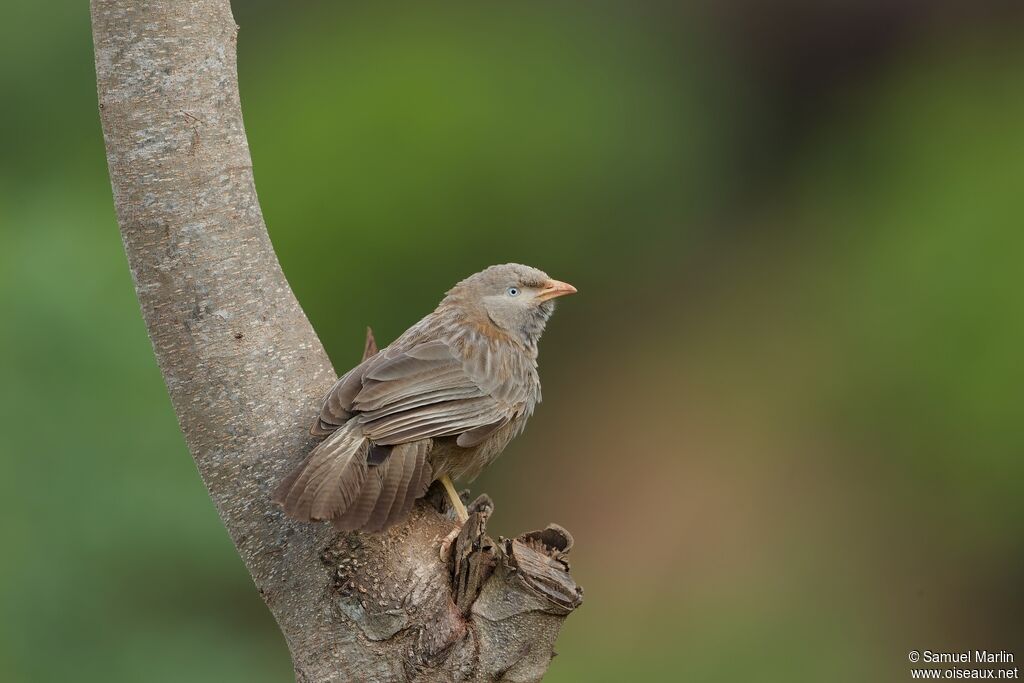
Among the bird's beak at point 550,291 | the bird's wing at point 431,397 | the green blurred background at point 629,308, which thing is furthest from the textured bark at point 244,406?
the green blurred background at point 629,308

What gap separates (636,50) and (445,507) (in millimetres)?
4980

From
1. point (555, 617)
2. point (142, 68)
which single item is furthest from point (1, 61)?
point (555, 617)

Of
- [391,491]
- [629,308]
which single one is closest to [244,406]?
[391,491]

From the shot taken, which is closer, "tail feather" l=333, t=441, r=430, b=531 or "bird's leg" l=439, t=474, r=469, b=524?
"tail feather" l=333, t=441, r=430, b=531

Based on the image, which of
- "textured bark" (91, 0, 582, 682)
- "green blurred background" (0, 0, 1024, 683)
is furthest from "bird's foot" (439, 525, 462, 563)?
"green blurred background" (0, 0, 1024, 683)

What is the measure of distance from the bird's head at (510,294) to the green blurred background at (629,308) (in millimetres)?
1953

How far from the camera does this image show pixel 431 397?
3389mm

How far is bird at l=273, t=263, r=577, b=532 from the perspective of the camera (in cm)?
276

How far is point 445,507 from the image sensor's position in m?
3.32

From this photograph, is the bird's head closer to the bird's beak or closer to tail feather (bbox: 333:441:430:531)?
the bird's beak

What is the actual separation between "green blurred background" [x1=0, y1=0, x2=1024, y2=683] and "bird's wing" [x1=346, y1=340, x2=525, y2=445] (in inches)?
85.2

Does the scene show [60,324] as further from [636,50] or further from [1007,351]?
[1007,351]

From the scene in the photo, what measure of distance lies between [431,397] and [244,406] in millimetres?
690

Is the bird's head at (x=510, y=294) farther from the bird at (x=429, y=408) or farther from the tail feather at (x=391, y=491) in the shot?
the tail feather at (x=391, y=491)
